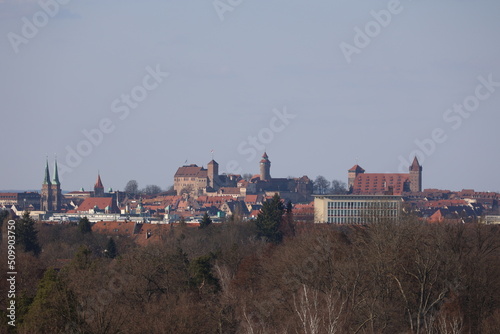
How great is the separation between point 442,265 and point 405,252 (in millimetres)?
1631

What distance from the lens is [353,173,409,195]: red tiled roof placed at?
194 meters

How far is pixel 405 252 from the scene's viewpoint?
133 ft

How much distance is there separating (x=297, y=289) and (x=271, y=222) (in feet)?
136

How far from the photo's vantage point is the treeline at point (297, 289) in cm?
3184

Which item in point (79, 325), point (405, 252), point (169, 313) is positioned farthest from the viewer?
point (405, 252)

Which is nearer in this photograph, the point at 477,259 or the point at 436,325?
the point at 436,325

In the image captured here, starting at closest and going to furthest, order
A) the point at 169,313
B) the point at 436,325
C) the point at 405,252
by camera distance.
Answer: the point at 169,313, the point at 436,325, the point at 405,252

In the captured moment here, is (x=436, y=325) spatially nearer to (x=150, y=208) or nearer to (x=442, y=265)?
(x=442, y=265)

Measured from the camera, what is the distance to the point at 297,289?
4122 cm

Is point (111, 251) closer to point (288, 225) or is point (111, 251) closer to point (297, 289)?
point (288, 225)

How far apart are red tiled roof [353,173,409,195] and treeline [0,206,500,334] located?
14198 centimetres

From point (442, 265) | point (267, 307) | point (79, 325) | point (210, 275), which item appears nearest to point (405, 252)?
point (442, 265)

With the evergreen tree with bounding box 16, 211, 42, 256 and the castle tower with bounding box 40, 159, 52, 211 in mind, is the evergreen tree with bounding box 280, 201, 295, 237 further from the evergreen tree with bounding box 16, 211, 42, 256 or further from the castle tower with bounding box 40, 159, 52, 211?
the castle tower with bounding box 40, 159, 52, 211

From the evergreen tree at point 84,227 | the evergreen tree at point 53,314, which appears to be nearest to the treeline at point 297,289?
the evergreen tree at point 53,314
